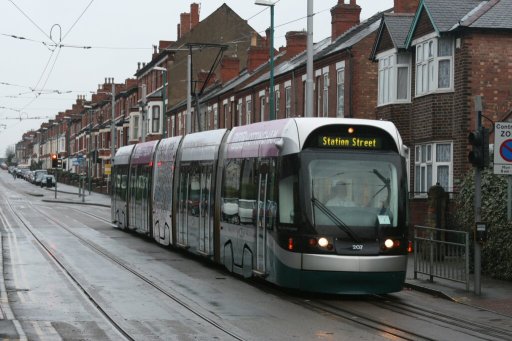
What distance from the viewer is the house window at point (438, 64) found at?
26.0 metres

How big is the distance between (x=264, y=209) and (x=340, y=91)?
68.8 ft

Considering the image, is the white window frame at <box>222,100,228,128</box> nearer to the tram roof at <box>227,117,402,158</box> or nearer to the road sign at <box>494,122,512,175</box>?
the tram roof at <box>227,117,402,158</box>

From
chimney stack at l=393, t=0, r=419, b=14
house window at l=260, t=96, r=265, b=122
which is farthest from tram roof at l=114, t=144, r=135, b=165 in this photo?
house window at l=260, t=96, r=265, b=122

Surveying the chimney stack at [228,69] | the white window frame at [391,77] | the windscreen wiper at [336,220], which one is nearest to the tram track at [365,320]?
the windscreen wiper at [336,220]

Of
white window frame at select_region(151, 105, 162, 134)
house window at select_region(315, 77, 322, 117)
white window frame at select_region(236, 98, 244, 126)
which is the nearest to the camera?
house window at select_region(315, 77, 322, 117)

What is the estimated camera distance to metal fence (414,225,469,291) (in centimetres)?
1714

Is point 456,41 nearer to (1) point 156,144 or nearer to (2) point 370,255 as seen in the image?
(1) point 156,144

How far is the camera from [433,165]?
1054 inches

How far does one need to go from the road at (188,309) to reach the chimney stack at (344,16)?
2446 cm

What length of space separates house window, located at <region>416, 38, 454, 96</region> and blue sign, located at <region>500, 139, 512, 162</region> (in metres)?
9.66

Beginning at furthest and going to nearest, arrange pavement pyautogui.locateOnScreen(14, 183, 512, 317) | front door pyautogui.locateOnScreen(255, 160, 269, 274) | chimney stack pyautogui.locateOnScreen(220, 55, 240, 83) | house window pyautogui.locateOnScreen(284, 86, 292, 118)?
chimney stack pyautogui.locateOnScreen(220, 55, 240, 83), house window pyautogui.locateOnScreen(284, 86, 292, 118), front door pyautogui.locateOnScreen(255, 160, 269, 274), pavement pyautogui.locateOnScreen(14, 183, 512, 317)

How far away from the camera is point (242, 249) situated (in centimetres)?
1755

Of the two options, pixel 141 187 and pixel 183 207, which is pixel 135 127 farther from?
pixel 183 207

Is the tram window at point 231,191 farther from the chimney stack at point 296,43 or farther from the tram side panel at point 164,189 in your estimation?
the chimney stack at point 296,43
